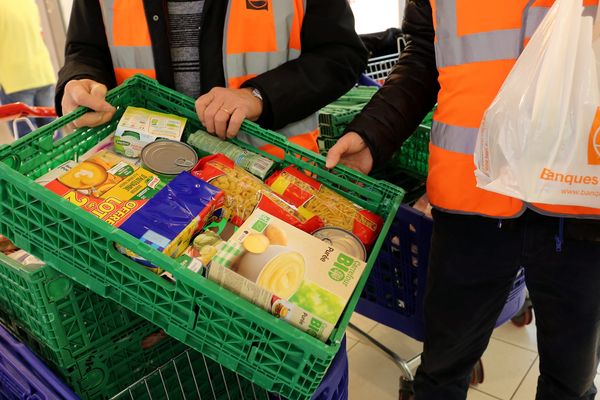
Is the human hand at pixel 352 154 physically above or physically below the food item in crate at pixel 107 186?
below

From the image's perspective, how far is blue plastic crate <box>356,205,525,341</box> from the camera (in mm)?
1521

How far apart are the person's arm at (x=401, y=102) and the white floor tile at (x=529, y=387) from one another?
3.95 feet

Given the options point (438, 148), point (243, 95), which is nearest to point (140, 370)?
point (243, 95)

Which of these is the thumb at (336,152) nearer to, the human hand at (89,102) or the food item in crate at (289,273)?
the food item in crate at (289,273)

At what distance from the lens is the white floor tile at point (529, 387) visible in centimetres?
198

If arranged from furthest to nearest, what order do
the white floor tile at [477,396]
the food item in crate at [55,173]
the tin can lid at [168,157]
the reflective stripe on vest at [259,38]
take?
the white floor tile at [477,396] < the reflective stripe on vest at [259,38] < the tin can lid at [168,157] < the food item in crate at [55,173]

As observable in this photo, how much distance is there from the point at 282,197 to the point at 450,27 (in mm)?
513

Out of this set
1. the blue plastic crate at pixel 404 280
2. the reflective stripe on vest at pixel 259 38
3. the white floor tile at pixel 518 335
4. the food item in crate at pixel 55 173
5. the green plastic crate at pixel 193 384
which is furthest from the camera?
the white floor tile at pixel 518 335

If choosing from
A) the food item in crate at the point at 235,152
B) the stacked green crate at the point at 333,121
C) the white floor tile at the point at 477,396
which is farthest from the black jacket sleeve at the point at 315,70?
the white floor tile at the point at 477,396

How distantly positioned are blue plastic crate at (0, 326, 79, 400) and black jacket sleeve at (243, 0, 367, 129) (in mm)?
728

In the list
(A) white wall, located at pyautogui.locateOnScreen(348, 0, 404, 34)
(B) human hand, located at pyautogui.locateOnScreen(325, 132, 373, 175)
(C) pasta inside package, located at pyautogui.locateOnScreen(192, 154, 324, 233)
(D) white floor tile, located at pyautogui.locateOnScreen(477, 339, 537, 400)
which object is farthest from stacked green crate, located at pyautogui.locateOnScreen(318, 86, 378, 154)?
(A) white wall, located at pyautogui.locateOnScreen(348, 0, 404, 34)

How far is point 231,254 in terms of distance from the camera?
34.3 inches

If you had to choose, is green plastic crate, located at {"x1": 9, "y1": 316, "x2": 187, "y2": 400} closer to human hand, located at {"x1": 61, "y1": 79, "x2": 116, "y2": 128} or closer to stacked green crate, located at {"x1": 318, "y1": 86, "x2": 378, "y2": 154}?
human hand, located at {"x1": 61, "y1": 79, "x2": 116, "y2": 128}

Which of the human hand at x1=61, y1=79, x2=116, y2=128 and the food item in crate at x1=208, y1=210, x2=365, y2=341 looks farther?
the human hand at x1=61, y1=79, x2=116, y2=128
